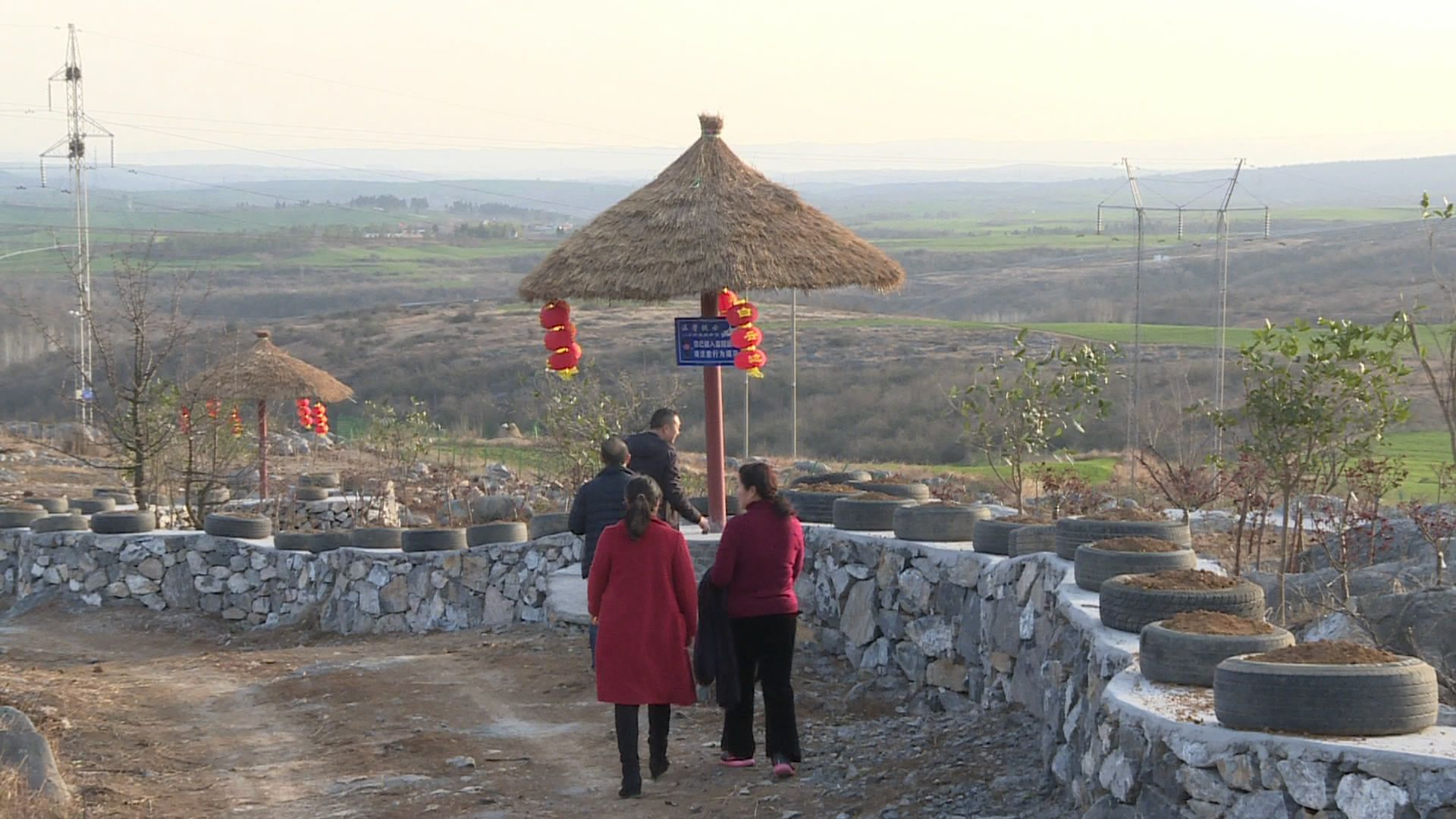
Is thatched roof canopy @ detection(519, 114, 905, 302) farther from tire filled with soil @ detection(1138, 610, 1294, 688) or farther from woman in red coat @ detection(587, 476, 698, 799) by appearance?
tire filled with soil @ detection(1138, 610, 1294, 688)

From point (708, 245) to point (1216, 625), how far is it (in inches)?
269

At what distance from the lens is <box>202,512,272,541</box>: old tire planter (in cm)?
1559

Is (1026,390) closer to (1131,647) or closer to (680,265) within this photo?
(680,265)

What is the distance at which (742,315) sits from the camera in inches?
485

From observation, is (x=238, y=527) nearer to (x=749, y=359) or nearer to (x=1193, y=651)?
(x=749, y=359)

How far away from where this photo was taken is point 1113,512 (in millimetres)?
9672

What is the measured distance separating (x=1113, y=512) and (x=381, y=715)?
14.3ft

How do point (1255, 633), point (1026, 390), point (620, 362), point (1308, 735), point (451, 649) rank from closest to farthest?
point (1308, 735) → point (1255, 633) → point (451, 649) → point (1026, 390) → point (620, 362)

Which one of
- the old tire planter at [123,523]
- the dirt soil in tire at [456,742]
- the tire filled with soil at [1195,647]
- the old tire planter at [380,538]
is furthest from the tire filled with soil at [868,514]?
the old tire planter at [123,523]

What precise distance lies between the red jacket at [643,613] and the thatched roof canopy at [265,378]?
1374 cm

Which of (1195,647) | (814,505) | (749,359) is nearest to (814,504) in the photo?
(814,505)

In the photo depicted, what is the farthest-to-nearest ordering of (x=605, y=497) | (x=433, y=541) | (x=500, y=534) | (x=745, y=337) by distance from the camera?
(x=433, y=541)
(x=500, y=534)
(x=745, y=337)
(x=605, y=497)

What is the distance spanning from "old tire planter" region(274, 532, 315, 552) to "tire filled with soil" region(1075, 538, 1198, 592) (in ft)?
30.0

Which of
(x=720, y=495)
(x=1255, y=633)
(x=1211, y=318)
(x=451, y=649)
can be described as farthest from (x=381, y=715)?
(x=1211, y=318)
